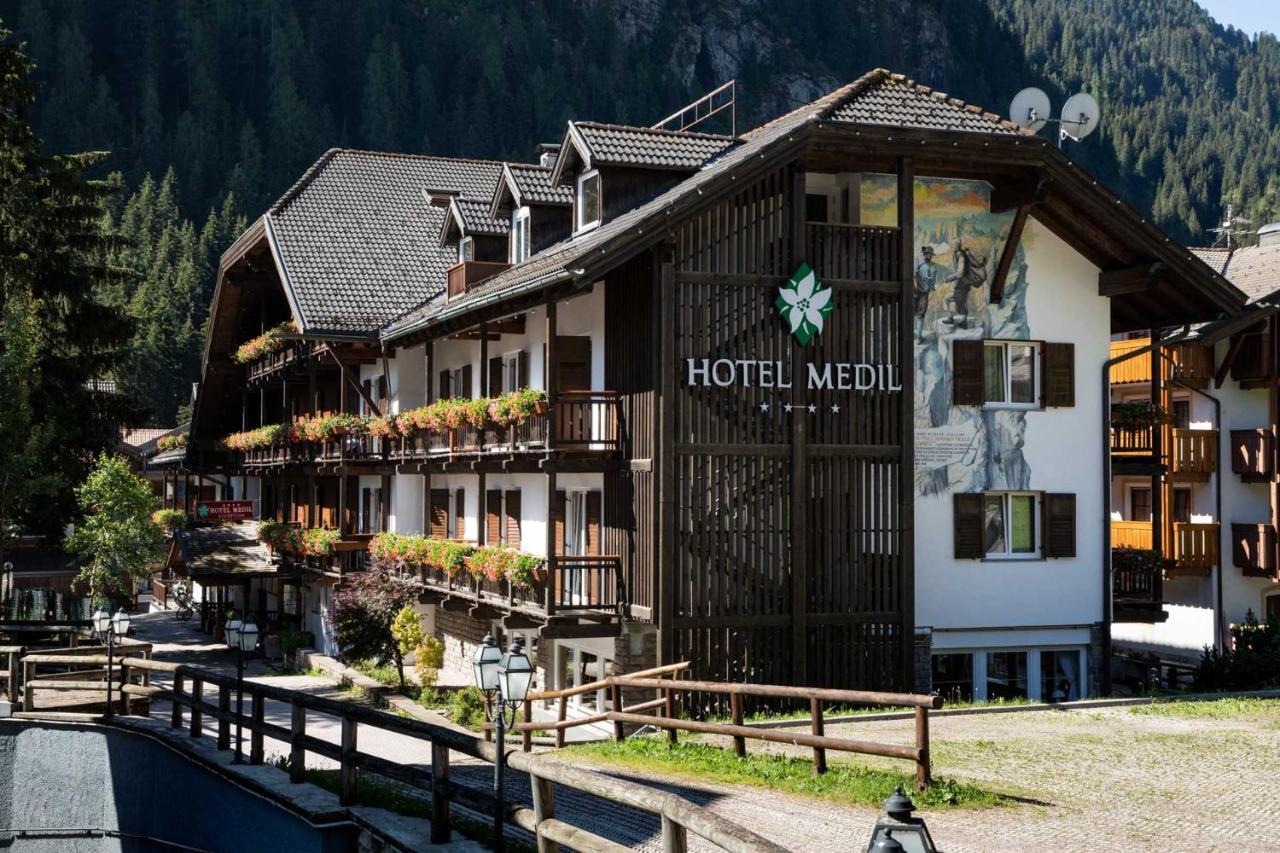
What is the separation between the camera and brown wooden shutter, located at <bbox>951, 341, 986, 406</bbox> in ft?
84.3

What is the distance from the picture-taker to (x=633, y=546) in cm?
2403

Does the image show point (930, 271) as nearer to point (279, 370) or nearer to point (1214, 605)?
point (1214, 605)

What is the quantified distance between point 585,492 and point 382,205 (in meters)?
17.4

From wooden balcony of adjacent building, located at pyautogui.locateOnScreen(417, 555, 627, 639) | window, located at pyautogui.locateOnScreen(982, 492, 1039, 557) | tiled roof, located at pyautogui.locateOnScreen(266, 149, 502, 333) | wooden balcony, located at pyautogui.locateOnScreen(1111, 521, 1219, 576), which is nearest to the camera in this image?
wooden balcony of adjacent building, located at pyautogui.locateOnScreen(417, 555, 627, 639)

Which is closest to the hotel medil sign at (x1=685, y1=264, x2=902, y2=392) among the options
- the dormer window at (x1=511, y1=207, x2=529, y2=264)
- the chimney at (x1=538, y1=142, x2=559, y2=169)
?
the dormer window at (x1=511, y1=207, x2=529, y2=264)

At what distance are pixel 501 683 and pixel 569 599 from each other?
39.4 feet

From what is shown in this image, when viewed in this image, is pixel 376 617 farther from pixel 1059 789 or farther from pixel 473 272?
pixel 1059 789

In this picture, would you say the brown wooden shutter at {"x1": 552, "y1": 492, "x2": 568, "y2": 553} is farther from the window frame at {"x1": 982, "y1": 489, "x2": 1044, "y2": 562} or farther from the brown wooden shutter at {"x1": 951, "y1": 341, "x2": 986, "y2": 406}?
the window frame at {"x1": 982, "y1": 489, "x2": 1044, "y2": 562}

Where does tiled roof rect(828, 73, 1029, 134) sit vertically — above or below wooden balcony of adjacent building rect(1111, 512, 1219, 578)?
above

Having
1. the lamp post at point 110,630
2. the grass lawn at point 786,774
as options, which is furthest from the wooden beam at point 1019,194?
the lamp post at point 110,630

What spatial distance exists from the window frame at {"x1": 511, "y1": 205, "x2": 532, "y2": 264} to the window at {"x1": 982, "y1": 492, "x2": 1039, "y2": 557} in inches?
412

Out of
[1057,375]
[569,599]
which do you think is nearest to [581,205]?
[569,599]

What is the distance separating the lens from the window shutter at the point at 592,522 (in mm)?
25906

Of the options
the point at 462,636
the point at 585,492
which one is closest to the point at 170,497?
the point at 462,636
